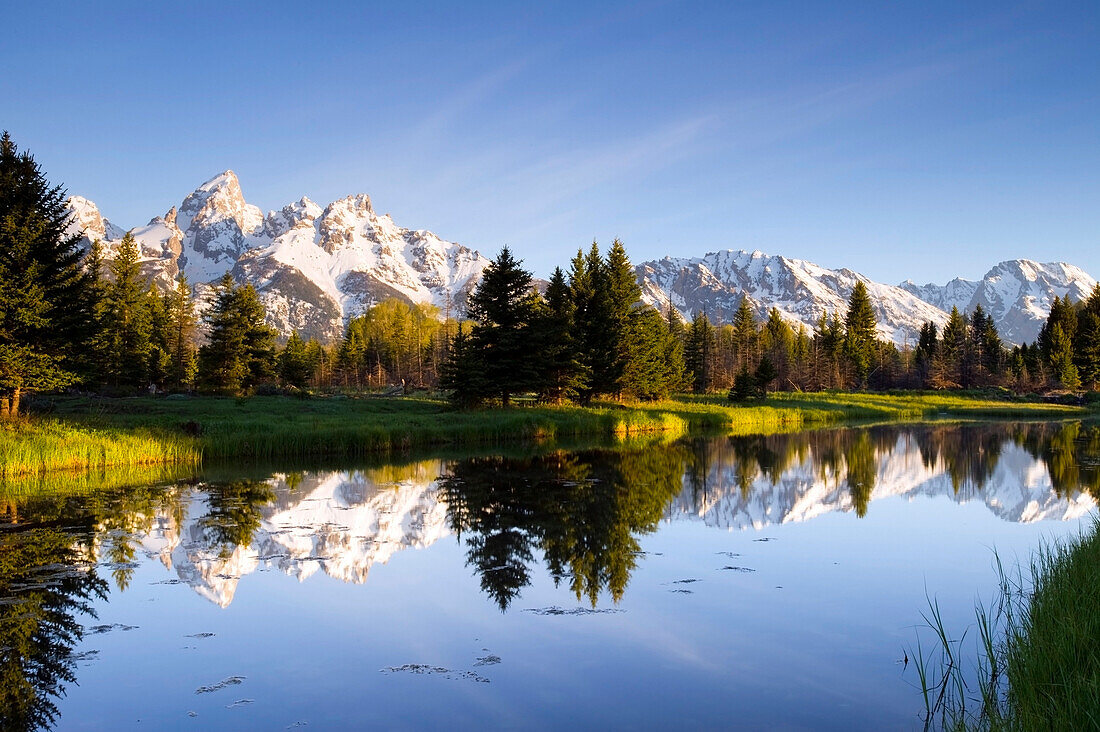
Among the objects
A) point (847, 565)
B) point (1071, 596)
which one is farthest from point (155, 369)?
point (1071, 596)

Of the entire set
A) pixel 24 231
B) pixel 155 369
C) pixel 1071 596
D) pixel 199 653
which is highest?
pixel 24 231

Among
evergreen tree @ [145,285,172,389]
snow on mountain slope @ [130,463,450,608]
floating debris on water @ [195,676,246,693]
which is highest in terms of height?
evergreen tree @ [145,285,172,389]

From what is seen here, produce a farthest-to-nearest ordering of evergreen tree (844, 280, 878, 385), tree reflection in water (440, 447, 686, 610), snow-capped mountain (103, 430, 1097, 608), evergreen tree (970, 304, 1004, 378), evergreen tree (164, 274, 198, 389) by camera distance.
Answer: evergreen tree (970, 304, 1004, 378) < evergreen tree (844, 280, 878, 385) < evergreen tree (164, 274, 198, 389) < snow-capped mountain (103, 430, 1097, 608) < tree reflection in water (440, 447, 686, 610)

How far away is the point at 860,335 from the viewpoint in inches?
4390

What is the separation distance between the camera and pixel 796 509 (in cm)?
1795

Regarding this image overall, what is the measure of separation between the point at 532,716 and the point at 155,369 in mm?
63985

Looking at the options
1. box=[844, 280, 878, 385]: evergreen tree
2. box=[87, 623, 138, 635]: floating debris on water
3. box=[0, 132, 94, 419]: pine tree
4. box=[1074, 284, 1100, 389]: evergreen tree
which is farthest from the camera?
box=[844, 280, 878, 385]: evergreen tree

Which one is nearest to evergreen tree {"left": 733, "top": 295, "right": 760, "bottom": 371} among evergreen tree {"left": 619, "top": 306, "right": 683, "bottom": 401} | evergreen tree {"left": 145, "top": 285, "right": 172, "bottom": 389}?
evergreen tree {"left": 619, "top": 306, "right": 683, "bottom": 401}

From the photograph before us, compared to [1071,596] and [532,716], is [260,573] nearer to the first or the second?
[532,716]

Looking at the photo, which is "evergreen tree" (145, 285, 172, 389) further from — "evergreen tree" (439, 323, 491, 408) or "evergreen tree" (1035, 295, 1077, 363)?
"evergreen tree" (1035, 295, 1077, 363)

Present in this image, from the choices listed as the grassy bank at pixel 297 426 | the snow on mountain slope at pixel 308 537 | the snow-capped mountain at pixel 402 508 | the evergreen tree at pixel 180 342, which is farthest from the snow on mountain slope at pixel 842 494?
the evergreen tree at pixel 180 342

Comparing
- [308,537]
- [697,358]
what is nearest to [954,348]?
[697,358]

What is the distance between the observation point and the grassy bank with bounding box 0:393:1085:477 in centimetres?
2258

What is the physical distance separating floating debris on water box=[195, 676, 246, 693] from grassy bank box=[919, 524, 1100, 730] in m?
6.72
